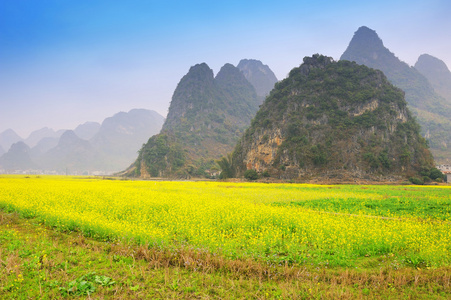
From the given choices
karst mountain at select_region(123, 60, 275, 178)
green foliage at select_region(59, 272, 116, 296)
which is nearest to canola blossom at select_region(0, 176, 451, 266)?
green foliage at select_region(59, 272, 116, 296)

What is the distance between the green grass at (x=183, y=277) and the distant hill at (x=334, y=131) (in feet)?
170

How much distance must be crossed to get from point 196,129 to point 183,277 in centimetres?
13646

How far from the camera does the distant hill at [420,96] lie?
110m

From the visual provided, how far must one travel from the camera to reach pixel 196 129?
462 ft

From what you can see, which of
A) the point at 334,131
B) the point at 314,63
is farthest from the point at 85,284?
the point at 314,63

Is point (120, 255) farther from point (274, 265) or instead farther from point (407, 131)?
point (407, 131)

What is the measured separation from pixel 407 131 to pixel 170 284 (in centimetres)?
7157

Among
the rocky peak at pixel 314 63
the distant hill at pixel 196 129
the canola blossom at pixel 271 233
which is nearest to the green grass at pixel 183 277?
the canola blossom at pixel 271 233

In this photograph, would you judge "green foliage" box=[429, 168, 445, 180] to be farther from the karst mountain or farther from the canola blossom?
the karst mountain

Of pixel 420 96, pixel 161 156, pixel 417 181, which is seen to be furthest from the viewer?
pixel 420 96

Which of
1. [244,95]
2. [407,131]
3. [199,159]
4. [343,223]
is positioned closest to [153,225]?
[343,223]

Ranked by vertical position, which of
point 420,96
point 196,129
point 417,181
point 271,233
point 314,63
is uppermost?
point 420,96

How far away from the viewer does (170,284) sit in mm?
5441

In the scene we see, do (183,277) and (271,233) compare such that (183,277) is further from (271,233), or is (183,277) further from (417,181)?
(417,181)
